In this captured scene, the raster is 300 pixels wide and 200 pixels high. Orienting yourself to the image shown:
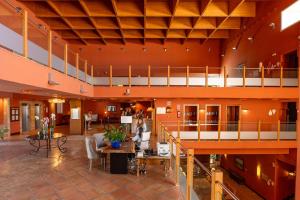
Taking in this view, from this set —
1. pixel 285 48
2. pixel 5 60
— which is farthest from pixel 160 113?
pixel 5 60

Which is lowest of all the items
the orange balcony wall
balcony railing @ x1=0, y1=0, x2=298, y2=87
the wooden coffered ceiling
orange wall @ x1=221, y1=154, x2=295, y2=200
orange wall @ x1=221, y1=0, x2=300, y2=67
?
orange wall @ x1=221, y1=154, x2=295, y2=200

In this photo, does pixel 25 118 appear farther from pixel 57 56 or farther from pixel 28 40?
pixel 28 40

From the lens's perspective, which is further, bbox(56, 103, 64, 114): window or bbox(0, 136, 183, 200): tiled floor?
bbox(56, 103, 64, 114): window

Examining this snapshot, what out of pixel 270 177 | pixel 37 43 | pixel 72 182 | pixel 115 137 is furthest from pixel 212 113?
pixel 37 43

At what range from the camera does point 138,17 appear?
39.8 feet

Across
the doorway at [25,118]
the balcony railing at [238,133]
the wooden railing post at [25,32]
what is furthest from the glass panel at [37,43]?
the doorway at [25,118]

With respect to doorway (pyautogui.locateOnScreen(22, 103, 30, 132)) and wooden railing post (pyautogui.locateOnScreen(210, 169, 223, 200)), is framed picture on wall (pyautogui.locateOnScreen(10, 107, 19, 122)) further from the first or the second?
wooden railing post (pyautogui.locateOnScreen(210, 169, 223, 200))

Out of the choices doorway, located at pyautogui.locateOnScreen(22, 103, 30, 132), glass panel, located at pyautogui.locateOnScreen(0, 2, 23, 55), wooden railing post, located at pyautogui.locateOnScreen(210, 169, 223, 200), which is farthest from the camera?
doorway, located at pyautogui.locateOnScreen(22, 103, 30, 132)

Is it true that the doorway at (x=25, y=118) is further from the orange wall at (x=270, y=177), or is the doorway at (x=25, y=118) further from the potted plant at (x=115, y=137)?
the orange wall at (x=270, y=177)

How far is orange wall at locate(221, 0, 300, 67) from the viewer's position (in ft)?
32.0

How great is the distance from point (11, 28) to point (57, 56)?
2224mm

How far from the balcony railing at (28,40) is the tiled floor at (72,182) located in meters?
2.69

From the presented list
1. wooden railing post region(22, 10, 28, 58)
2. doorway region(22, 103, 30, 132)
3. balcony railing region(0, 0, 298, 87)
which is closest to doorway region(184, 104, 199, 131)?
balcony railing region(0, 0, 298, 87)

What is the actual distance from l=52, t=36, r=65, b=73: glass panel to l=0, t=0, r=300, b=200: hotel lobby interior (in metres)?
0.05
